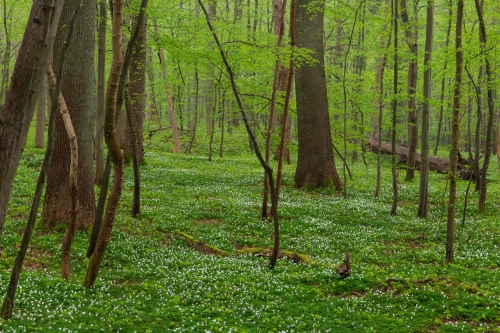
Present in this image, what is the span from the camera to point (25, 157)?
2117cm

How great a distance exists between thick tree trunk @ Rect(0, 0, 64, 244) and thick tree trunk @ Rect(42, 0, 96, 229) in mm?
7992

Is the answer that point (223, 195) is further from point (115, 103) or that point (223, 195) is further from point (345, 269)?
point (115, 103)

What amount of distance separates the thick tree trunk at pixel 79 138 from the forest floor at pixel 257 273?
714 mm

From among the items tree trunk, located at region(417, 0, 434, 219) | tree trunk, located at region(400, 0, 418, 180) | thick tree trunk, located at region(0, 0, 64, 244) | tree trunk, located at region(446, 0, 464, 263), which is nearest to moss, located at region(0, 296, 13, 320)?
thick tree trunk, located at region(0, 0, 64, 244)

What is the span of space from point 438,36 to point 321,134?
2790cm

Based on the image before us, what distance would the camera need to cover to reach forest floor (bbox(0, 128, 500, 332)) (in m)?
6.59

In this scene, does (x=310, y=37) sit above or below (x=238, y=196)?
above

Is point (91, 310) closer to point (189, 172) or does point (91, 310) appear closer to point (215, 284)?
point (215, 284)

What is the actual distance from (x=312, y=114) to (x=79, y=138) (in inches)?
455

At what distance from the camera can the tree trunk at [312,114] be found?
19109 millimetres

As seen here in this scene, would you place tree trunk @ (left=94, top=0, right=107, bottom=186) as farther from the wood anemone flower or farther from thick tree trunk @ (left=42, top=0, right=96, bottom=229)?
the wood anemone flower

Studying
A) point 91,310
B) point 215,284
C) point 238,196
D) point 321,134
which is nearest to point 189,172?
point 238,196

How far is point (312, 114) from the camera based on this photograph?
19.2 m

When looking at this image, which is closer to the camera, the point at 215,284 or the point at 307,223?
the point at 215,284
